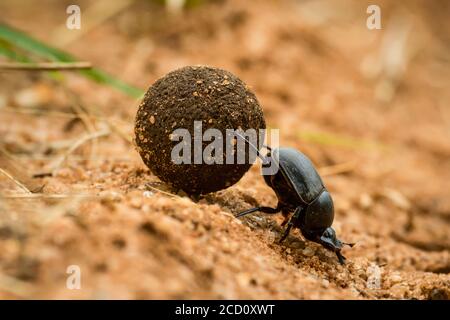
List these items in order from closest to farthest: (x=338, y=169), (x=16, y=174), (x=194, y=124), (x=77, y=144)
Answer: (x=194, y=124) → (x=16, y=174) → (x=77, y=144) → (x=338, y=169)

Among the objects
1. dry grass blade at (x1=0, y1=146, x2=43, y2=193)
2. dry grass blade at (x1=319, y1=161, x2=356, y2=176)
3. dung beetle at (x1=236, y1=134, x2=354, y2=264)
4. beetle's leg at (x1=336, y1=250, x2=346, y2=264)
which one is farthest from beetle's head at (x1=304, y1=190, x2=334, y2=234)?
dry grass blade at (x1=319, y1=161, x2=356, y2=176)

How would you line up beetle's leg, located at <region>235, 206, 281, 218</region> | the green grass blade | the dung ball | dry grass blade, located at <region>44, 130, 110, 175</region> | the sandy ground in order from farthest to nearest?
the green grass blade → dry grass blade, located at <region>44, 130, 110, 175</region> → beetle's leg, located at <region>235, 206, 281, 218</region> → the dung ball → the sandy ground

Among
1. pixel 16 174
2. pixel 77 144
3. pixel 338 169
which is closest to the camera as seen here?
pixel 16 174

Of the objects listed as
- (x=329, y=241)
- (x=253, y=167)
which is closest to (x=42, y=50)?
(x=253, y=167)

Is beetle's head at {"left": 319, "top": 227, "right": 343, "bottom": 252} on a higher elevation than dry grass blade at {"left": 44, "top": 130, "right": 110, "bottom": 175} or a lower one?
lower

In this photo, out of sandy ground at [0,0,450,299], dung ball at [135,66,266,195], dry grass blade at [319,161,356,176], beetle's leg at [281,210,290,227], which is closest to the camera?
sandy ground at [0,0,450,299]

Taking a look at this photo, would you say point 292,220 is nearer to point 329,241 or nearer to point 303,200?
point 303,200

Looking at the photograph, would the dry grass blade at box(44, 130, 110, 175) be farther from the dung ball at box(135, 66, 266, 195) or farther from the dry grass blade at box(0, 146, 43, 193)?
the dung ball at box(135, 66, 266, 195)
